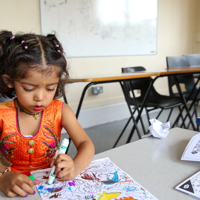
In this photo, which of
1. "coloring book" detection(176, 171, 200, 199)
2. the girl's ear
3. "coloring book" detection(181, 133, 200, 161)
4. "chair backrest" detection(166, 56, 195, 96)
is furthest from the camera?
"chair backrest" detection(166, 56, 195, 96)

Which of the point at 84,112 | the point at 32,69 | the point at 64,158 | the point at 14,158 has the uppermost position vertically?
the point at 32,69

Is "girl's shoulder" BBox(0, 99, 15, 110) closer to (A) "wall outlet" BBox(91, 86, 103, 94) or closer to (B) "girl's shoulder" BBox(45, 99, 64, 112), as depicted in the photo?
(B) "girl's shoulder" BBox(45, 99, 64, 112)

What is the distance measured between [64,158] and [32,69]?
30cm

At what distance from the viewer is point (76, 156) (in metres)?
0.64

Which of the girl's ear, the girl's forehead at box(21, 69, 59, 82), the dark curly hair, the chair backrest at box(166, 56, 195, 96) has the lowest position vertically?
the chair backrest at box(166, 56, 195, 96)

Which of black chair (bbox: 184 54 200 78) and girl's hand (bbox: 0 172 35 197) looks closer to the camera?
girl's hand (bbox: 0 172 35 197)

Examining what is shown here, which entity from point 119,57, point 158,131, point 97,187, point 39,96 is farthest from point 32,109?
point 119,57

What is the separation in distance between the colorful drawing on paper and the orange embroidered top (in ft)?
0.62

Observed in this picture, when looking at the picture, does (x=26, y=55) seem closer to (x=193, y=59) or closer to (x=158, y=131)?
(x=158, y=131)

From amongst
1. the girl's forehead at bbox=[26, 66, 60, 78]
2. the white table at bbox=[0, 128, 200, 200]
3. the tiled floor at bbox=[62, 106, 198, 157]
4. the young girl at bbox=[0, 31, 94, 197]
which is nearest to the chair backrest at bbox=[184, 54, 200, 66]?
the tiled floor at bbox=[62, 106, 198, 157]

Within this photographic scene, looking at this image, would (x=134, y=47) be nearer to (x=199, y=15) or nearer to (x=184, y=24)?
(x=184, y=24)

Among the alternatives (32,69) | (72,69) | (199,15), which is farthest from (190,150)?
(199,15)

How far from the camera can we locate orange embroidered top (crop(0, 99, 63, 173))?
73 centimetres

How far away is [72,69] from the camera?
2.73m
